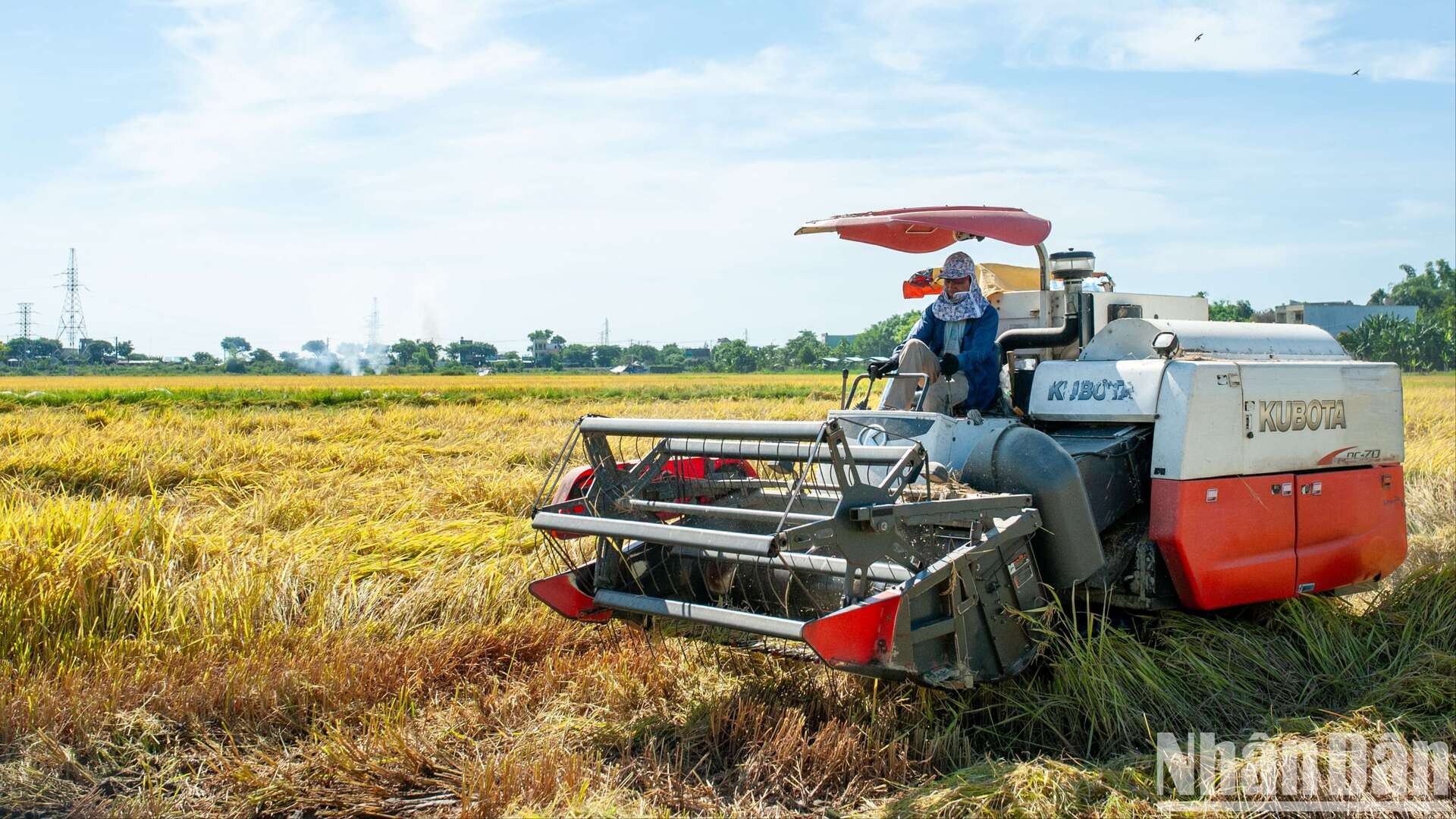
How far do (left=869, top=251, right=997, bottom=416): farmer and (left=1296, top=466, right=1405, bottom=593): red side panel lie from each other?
1.69 metres

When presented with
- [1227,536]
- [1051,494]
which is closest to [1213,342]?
[1227,536]

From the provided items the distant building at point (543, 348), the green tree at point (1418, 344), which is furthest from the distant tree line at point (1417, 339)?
the distant building at point (543, 348)

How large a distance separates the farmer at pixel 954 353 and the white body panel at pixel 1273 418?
1.04m

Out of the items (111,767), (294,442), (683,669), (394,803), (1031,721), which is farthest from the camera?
(294,442)

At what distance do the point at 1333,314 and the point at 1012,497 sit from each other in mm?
33090

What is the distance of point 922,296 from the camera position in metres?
7.54

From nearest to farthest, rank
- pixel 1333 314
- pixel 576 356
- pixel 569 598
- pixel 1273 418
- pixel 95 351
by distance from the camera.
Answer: pixel 569 598
pixel 1273 418
pixel 1333 314
pixel 95 351
pixel 576 356

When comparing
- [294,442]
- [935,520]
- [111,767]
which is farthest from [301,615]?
[294,442]

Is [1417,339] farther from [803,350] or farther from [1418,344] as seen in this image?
[803,350]

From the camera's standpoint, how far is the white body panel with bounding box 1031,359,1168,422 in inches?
216

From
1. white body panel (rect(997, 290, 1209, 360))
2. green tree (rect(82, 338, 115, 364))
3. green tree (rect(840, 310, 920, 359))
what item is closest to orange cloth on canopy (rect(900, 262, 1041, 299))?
white body panel (rect(997, 290, 1209, 360))

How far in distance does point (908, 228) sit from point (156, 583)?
179 inches

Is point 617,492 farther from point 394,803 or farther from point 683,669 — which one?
point 394,803

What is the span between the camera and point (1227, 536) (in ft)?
17.6
